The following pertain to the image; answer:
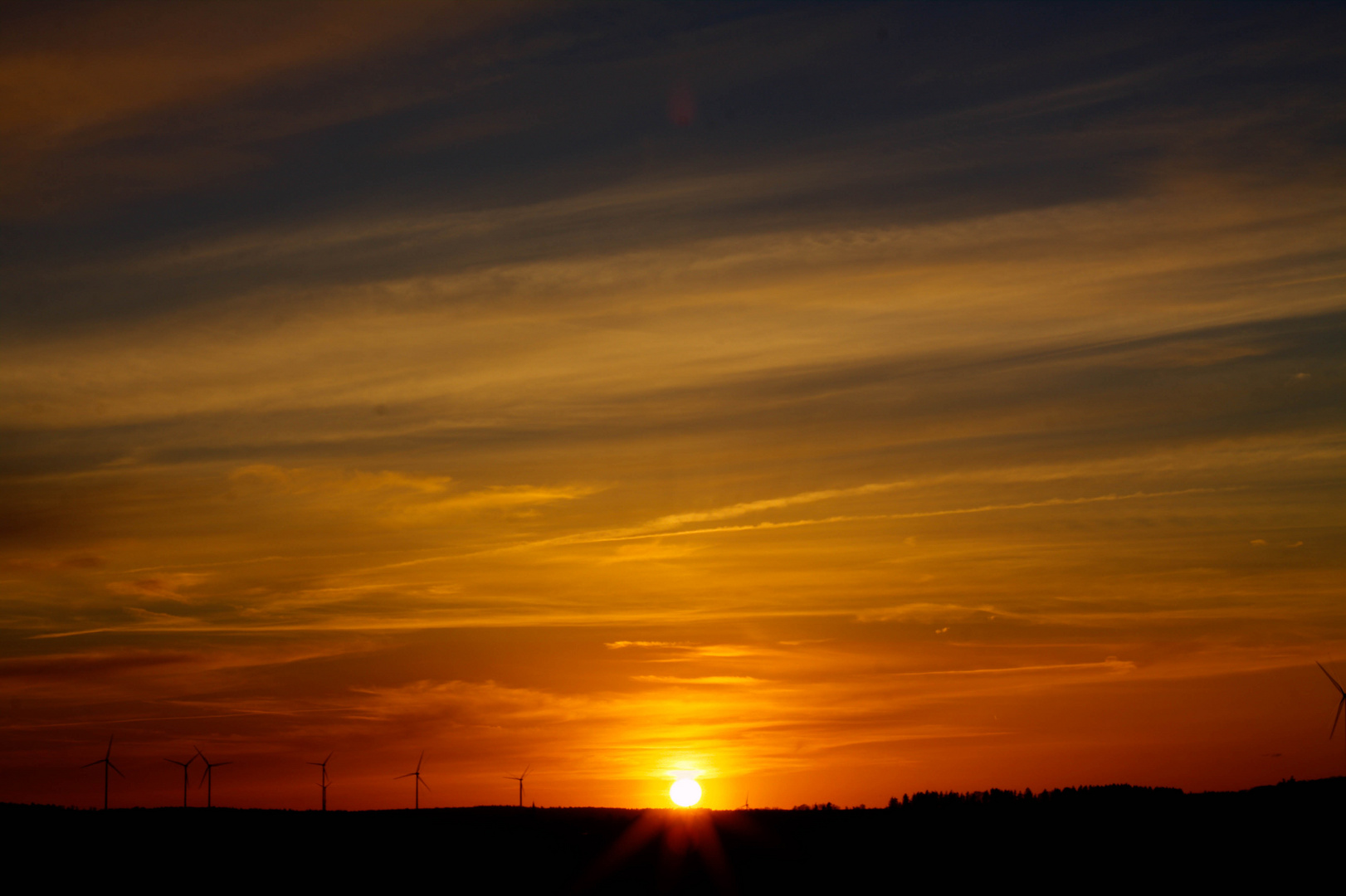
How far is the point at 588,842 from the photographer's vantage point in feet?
385

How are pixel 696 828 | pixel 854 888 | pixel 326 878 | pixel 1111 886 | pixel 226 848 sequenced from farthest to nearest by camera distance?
pixel 696 828 → pixel 226 848 → pixel 326 878 → pixel 854 888 → pixel 1111 886

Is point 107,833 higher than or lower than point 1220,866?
higher

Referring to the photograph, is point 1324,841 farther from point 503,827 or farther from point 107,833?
point 107,833

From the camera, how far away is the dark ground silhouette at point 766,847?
92.9 metres

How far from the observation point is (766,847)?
4395 inches

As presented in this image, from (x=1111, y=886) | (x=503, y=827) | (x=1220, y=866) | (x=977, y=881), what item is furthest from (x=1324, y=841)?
(x=503, y=827)

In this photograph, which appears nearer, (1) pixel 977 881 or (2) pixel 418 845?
(1) pixel 977 881

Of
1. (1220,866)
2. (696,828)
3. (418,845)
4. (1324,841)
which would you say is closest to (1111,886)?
(1220,866)

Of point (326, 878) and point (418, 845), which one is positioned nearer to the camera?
point (326, 878)

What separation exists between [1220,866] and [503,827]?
62.8 meters

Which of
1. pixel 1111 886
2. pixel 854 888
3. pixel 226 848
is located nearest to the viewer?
pixel 1111 886

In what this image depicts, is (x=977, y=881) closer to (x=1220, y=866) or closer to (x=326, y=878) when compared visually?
(x=1220, y=866)

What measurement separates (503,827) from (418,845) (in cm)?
1084

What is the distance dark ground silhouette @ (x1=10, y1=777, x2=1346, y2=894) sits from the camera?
9288cm
